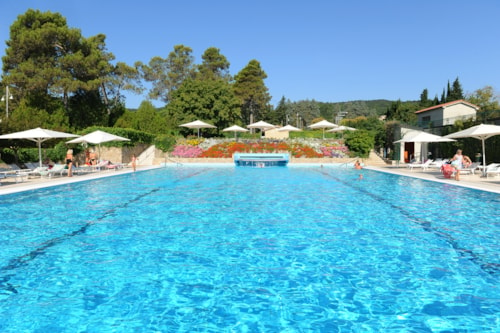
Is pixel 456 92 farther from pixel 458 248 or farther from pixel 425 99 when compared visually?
pixel 458 248

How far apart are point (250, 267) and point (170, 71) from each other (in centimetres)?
5723

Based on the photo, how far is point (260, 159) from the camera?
2714 cm

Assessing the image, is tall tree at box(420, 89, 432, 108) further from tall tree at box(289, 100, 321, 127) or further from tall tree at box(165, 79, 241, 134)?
tall tree at box(289, 100, 321, 127)

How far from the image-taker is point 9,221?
7613 mm

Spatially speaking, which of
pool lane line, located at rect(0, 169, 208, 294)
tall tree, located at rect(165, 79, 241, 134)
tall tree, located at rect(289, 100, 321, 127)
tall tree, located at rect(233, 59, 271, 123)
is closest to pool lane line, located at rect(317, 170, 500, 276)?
pool lane line, located at rect(0, 169, 208, 294)

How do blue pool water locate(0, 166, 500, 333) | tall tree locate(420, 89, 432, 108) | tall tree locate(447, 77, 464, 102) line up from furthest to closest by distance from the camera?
tall tree locate(420, 89, 432, 108) → tall tree locate(447, 77, 464, 102) → blue pool water locate(0, 166, 500, 333)

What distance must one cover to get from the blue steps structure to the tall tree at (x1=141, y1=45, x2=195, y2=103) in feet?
107

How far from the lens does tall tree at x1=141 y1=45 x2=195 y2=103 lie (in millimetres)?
56938

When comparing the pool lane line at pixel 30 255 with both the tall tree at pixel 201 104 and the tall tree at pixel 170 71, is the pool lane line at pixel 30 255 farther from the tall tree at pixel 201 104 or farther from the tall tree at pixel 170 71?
the tall tree at pixel 170 71

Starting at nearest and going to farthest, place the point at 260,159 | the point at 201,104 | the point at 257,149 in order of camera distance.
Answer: the point at 260,159
the point at 257,149
the point at 201,104

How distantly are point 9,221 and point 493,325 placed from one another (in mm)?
8733

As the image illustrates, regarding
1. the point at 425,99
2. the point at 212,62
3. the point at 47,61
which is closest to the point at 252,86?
the point at 212,62

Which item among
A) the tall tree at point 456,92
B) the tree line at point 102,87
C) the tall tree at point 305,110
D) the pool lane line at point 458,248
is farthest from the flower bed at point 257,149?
the tall tree at point 305,110

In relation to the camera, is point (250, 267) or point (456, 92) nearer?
point (250, 267)
